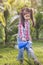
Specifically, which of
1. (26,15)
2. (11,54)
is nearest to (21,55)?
(26,15)

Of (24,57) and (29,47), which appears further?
(24,57)

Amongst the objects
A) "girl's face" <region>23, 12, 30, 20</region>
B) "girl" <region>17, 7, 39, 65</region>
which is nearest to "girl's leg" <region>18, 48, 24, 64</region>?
"girl" <region>17, 7, 39, 65</region>

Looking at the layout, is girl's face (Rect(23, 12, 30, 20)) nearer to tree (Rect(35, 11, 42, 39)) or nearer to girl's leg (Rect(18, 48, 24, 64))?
girl's leg (Rect(18, 48, 24, 64))

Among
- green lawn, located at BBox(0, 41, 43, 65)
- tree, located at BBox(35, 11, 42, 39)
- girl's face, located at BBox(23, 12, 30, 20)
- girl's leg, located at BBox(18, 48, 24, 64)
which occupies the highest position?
girl's face, located at BBox(23, 12, 30, 20)

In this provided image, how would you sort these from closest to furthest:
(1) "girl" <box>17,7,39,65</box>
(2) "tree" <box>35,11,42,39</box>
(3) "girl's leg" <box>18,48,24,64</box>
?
1. (1) "girl" <box>17,7,39,65</box>
2. (3) "girl's leg" <box>18,48,24,64</box>
3. (2) "tree" <box>35,11,42,39</box>

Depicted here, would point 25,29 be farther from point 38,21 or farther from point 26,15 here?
point 38,21

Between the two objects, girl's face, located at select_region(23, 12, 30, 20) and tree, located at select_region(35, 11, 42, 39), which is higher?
girl's face, located at select_region(23, 12, 30, 20)

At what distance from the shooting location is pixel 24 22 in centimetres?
611

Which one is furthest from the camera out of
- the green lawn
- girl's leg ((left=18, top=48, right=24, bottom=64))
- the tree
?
the tree

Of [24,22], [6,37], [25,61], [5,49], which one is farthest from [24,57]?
[6,37]

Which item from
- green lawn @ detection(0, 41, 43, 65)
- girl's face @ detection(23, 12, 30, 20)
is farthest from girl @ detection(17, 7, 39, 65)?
green lawn @ detection(0, 41, 43, 65)

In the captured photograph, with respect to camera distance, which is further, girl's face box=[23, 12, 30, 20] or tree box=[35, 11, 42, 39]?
tree box=[35, 11, 42, 39]

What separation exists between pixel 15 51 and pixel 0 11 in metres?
1.29

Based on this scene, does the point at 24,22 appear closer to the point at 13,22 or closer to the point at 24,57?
the point at 24,57
